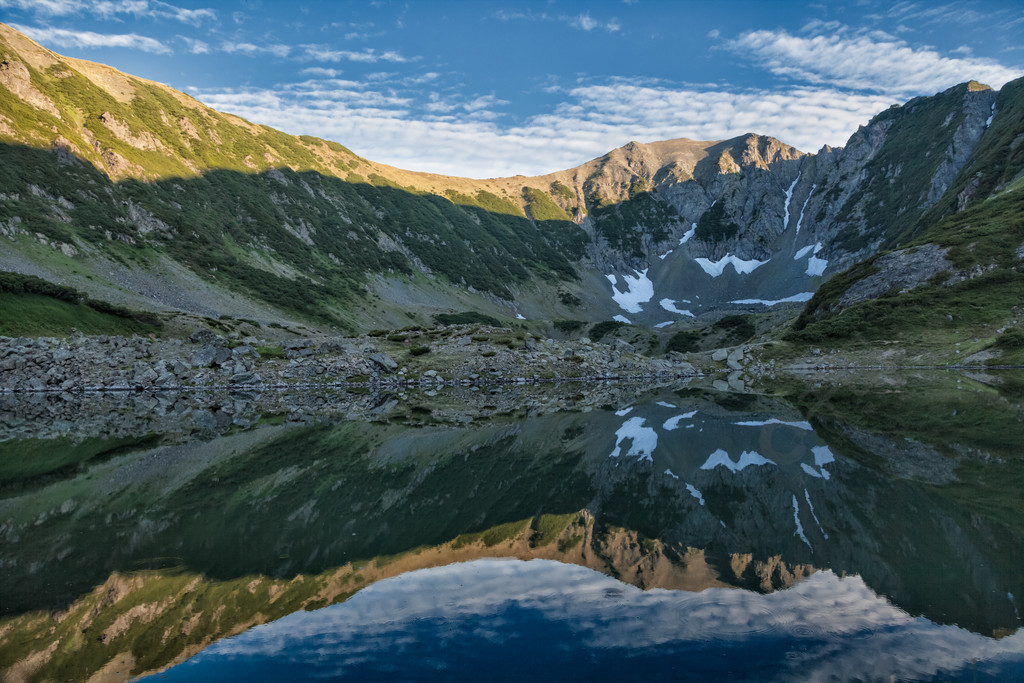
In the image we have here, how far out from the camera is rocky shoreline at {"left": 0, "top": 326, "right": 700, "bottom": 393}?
54.7 metres

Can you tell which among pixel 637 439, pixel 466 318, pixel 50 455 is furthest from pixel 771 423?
pixel 466 318

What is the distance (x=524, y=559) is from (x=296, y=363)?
182 feet

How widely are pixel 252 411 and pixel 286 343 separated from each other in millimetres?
33215

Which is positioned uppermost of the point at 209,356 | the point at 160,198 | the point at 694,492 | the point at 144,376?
the point at 160,198

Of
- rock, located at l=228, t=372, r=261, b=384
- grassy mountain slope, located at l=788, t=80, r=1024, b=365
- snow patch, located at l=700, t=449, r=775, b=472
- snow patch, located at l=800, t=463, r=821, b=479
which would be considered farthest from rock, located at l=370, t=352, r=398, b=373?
grassy mountain slope, located at l=788, t=80, r=1024, b=365

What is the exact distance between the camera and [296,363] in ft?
199

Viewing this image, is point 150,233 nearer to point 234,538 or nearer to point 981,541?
point 234,538

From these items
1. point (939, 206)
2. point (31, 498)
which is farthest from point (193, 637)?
point (939, 206)

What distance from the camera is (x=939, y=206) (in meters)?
144

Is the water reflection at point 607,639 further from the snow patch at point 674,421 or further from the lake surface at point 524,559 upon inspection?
the snow patch at point 674,421

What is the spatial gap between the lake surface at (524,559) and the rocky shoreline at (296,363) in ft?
121

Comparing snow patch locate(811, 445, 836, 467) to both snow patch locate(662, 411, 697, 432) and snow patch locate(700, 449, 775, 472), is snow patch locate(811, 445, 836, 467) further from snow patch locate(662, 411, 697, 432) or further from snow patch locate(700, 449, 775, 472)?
snow patch locate(662, 411, 697, 432)

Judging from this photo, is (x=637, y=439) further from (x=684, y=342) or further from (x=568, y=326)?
(x=568, y=326)

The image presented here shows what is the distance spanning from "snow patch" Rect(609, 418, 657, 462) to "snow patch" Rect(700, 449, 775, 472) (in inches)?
78.9
